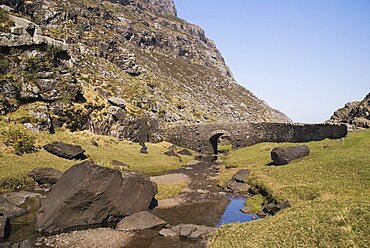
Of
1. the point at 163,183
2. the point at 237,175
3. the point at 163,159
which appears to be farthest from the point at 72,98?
the point at 237,175

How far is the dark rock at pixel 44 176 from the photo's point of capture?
1565 inches

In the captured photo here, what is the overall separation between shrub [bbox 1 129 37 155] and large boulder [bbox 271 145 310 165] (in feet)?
111

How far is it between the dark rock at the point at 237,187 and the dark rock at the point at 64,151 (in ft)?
72.9

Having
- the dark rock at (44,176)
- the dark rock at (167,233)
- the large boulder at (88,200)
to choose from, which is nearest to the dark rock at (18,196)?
the dark rock at (44,176)

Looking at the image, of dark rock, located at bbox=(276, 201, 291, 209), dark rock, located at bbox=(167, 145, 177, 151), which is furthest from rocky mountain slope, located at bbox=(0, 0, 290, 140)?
dark rock, located at bbox=(276, 201, 291, 209)

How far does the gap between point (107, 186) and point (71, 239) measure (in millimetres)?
5717

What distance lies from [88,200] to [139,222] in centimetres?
444

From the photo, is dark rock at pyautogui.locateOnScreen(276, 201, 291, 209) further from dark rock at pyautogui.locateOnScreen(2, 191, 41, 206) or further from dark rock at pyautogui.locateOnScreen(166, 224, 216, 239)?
dark rock at pyautogui.locateOnScreen(2, 191, 41, 206)

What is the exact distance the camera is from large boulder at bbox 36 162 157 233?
26.0 metres

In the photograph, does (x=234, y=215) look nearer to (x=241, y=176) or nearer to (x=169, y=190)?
(x=169, y=190)

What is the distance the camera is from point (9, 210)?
1133 inches

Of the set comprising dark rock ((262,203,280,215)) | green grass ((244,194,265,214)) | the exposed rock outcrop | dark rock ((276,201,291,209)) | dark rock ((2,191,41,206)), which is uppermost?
dark rock ((276,201,291,209))

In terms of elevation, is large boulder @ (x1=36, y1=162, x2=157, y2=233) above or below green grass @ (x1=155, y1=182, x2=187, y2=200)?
above

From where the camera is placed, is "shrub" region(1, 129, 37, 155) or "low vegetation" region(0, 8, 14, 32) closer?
"shrub" region(1, 129, 37, 155)
